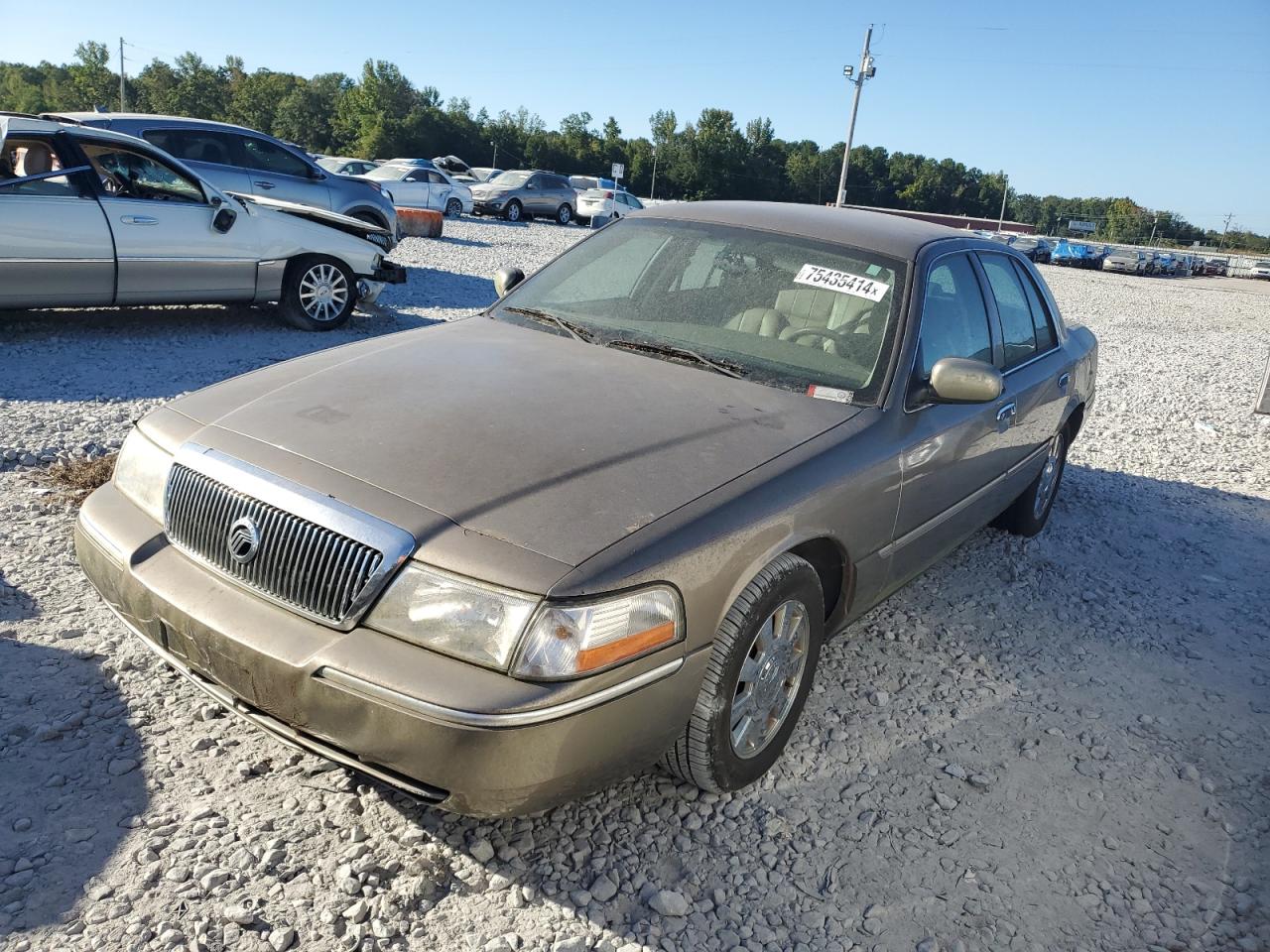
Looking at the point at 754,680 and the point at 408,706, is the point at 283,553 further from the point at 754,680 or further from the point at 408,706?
the point at 754,680

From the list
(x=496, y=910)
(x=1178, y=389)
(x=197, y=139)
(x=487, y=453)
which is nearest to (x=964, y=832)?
(x=496, y=910)

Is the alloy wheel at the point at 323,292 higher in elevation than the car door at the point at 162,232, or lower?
lower

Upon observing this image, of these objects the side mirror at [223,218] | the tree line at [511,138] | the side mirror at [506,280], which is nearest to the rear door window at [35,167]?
the side mirror at [223,218]

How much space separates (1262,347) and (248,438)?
18.1 m

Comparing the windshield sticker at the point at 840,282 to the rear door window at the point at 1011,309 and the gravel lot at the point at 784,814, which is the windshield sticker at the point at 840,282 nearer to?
the rear door window at the point at 1011,309

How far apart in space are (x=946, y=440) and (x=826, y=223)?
1.03m

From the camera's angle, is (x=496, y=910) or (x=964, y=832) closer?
(x=496, y=910)

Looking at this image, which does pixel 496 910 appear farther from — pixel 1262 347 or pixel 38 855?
pixel 1262 347

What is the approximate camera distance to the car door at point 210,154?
35.1 ft

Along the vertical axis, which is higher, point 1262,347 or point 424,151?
point 424,151

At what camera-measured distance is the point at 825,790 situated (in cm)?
291

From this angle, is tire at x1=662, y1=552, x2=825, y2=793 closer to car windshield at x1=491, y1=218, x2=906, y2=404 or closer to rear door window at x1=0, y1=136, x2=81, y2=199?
car windshield at x1=491, y1=218, x2=906, y2=404

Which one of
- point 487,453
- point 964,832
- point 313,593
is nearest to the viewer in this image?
point 313,593

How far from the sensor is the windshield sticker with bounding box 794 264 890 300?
11.4ft
